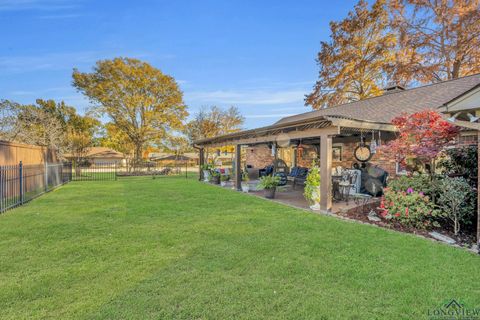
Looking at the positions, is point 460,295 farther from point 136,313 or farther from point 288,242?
point 136,313

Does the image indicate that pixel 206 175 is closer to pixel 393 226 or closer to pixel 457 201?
pixel 393 226

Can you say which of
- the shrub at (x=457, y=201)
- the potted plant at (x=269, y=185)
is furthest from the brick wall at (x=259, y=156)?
the shrub at (x=457, y=201)

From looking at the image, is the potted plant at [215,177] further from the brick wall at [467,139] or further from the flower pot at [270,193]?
the brick wall at [467,139]

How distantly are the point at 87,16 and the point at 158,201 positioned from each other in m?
9.03

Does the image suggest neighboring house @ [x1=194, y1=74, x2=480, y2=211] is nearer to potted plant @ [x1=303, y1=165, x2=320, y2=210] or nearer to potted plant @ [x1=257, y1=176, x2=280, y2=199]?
potted plant @ [x1=303, y1=165, x2=320, y2=210]

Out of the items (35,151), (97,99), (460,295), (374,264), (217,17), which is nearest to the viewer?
(460,295)

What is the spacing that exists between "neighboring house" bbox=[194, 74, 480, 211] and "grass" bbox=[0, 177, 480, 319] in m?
2.20

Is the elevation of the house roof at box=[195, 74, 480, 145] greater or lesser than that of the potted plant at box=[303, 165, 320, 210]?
greater

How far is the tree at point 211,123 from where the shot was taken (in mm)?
28098

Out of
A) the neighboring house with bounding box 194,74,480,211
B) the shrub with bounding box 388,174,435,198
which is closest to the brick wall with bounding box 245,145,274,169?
the neighboring house with bounding box 194,74,480,211

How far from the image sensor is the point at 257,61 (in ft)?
51.2

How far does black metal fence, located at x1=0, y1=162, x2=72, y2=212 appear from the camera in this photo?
257 inches

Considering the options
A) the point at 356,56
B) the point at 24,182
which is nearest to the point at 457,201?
the point at 24,182

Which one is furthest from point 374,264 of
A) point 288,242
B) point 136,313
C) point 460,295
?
point 136,313
